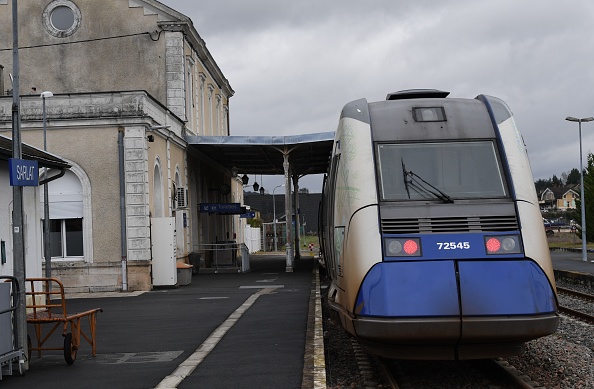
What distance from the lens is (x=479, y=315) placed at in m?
7.68

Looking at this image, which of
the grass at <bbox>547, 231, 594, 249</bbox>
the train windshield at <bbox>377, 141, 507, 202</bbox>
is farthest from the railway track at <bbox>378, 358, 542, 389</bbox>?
the grass at <bbox>547, 231, 594, 249</bbox>

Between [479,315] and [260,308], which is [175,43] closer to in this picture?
[260,308]

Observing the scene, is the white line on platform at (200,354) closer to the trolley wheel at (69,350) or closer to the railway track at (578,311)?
the trolley wheel at (69,350)

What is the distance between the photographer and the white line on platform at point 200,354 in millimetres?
8555

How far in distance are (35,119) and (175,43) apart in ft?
28.8

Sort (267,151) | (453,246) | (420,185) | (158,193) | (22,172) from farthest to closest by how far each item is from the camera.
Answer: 1. (267,151)
2. (158,193)
3. (22,172)
4. (420,185)
5. (453,246)

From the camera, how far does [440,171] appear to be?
344 inches

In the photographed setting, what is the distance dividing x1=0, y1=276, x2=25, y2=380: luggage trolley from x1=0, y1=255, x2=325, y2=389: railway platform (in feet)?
0.58

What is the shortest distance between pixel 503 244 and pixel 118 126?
16890 mm

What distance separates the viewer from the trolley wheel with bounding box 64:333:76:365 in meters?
9.80

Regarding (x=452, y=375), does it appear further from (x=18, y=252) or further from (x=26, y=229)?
(x=26, y=229)

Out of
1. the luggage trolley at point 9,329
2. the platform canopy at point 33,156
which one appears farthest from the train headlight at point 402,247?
the platform canopy at point 33,156

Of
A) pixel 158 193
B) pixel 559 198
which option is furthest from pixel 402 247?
pixel 559 198

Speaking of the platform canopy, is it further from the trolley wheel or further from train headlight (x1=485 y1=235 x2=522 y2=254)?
train headlight (x1=485 y1=235 x2=522 y2=254)
